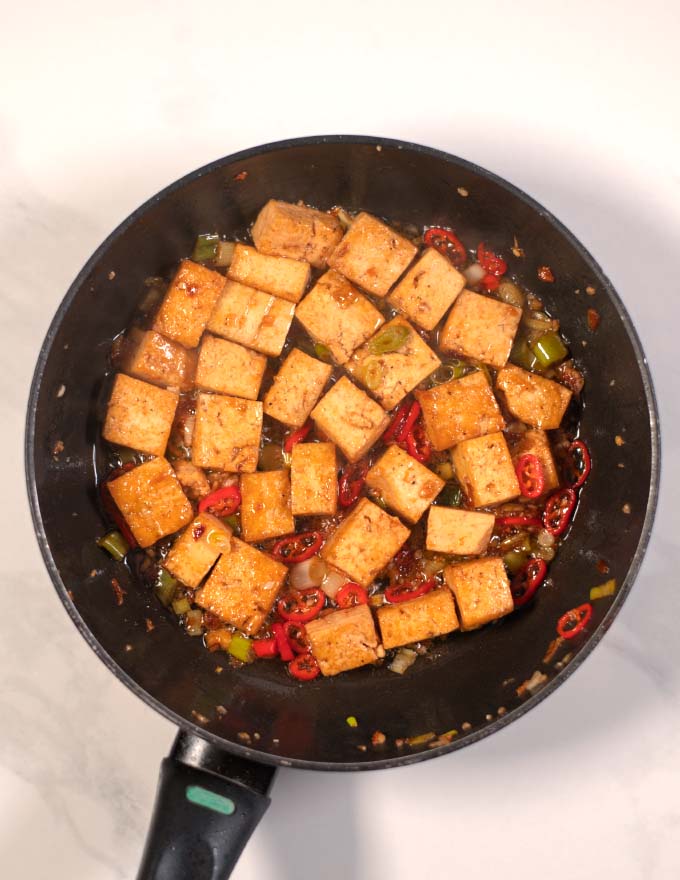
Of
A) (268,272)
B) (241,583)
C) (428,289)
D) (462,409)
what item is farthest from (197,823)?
(428,289)

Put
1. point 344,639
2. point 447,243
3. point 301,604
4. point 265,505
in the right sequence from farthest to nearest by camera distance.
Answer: point 447,243 → point 301,604 → point 265,505 → point 344,639

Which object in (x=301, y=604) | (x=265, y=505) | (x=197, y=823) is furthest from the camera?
(x=301, y=604)

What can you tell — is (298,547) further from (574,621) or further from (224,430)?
(574,621)

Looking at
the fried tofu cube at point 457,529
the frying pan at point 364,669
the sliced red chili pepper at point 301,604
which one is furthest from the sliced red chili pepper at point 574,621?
the sliced red chili pepper at point 301,604

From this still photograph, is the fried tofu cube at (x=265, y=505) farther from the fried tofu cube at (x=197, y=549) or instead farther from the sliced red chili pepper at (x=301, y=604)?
the sliced red chili pepper at (x=301, y=604)

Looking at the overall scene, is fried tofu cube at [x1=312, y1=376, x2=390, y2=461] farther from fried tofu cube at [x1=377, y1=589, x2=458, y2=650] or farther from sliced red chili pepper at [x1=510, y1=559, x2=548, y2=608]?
sliced red chili pepper at [x1=510, y1=559, x2=548, y2=608]

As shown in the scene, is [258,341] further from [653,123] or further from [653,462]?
[653,123]
